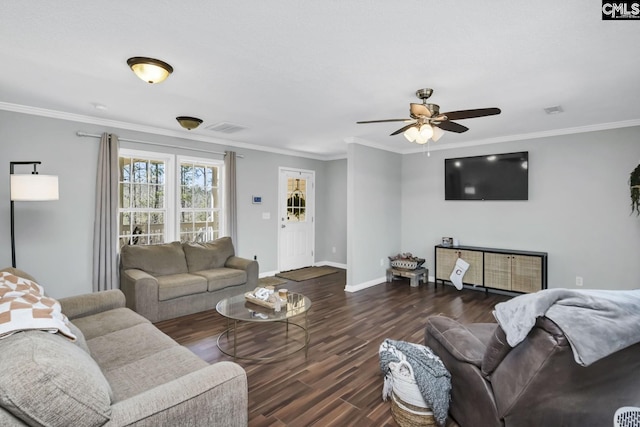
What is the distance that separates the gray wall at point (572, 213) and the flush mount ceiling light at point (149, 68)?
4775mm

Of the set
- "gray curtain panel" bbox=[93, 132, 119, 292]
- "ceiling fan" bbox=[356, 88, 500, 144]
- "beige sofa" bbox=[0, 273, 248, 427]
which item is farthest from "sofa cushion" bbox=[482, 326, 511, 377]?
"gray curtain panel" bbox=[93, 132, 119, 292]

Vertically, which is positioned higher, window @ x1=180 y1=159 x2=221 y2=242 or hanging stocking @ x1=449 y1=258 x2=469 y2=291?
window @ x1=180 y1=159 x2=221 y2=242

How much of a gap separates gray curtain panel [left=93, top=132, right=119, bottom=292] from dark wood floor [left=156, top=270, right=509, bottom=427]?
3.65 feet

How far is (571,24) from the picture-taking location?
202cm

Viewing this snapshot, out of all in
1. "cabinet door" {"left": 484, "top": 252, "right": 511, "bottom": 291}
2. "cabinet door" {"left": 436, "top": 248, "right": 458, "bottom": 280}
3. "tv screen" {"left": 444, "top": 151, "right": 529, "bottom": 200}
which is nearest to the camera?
"cabinet door" {"left": 484, "top": 252, "right": 511, "bottom": 291}

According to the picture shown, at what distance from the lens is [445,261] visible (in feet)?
18.2

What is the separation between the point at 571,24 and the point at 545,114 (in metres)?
2.24

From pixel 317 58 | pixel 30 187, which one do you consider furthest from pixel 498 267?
pixel 30 187

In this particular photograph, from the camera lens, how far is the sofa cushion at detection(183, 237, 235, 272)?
4648 millimetres

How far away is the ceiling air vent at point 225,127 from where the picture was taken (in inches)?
179

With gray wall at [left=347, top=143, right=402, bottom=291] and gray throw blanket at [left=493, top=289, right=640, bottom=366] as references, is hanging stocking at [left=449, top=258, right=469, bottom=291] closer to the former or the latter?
gray wall at [left=347, top=143, right=402, bottom=291]

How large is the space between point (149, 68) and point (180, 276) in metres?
2.65

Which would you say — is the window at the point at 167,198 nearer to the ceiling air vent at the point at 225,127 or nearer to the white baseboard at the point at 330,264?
the ceiling air vent at the point at 225,127

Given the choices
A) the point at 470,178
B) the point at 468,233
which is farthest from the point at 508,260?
the point at 470,178
